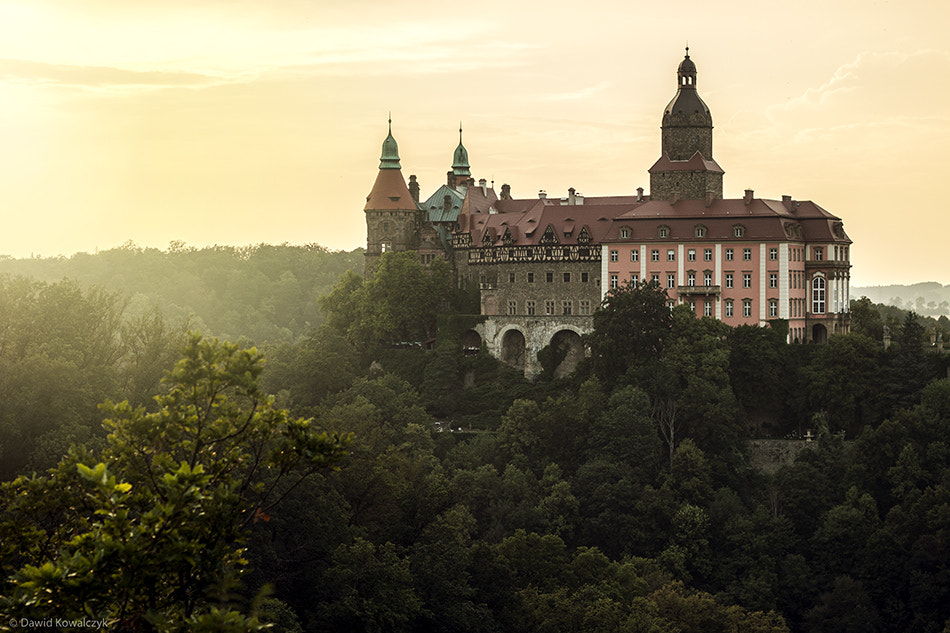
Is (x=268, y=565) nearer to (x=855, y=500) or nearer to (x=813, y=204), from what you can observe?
(x=855, y=500)

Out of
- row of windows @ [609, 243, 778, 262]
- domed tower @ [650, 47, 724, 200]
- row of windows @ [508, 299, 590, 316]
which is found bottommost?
row of windows @ [508, 299, 590, 316]

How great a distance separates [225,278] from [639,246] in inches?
3361

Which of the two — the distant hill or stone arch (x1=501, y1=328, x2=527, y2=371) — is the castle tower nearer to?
stone arch (x1=501, y1=328, x2=527, y2=371)

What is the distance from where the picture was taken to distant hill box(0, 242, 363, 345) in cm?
13888

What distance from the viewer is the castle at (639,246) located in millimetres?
72875

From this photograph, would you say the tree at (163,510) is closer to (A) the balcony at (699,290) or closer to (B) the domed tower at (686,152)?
Answer: (A) the balcony at (699,290)

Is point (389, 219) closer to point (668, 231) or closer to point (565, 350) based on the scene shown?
point (565, 350)

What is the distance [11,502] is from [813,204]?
198 ft

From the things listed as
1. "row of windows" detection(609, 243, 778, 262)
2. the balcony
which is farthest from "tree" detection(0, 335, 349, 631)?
"row of windows" detection(609, 243, 778, 262)

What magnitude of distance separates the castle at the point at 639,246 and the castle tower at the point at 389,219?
6 centimetres

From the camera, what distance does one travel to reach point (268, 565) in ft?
135

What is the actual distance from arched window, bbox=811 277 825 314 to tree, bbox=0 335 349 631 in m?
55.9

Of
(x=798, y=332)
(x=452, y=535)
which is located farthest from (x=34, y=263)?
(x=452, y=535)

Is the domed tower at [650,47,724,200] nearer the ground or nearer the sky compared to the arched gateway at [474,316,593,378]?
nearer the sky
